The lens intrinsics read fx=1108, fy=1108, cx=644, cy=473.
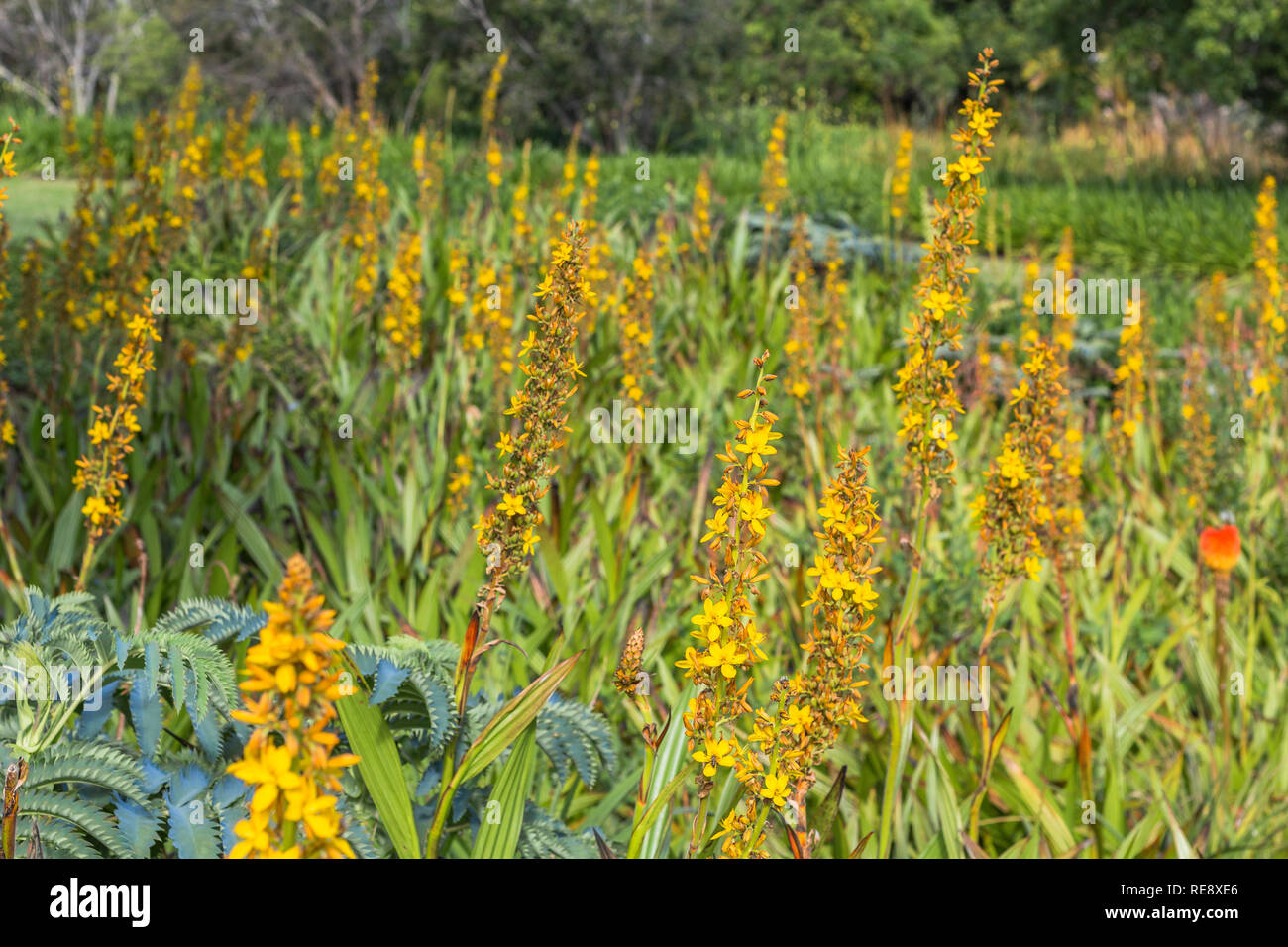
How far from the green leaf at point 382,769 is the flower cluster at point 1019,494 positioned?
1.01 metres

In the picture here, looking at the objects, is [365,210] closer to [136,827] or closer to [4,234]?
[4,234]

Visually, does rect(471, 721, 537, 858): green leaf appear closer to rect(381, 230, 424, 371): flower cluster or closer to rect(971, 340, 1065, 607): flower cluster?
rect(971, 340, 1065, 607): flower cluster

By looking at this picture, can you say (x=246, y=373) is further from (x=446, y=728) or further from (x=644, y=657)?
(x=446, y=728)

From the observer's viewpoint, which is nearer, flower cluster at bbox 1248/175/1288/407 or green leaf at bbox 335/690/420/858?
green leaf at bbox 335/690/420/858

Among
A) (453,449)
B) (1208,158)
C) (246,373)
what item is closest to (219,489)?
(453,449)

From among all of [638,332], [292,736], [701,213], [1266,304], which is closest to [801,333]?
[638,332]

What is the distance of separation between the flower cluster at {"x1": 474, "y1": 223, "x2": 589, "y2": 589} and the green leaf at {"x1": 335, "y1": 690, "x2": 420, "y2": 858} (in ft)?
0.76

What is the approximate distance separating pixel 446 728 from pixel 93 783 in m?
0.47

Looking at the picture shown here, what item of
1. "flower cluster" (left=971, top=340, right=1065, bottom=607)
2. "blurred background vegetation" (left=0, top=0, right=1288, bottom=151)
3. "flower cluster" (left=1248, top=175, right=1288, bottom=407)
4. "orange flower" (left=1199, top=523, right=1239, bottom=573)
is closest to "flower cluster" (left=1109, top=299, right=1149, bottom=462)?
"flower cluster" (left=1248, top=175, right=1288, bottom=407)

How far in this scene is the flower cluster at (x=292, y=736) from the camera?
2.75 ft

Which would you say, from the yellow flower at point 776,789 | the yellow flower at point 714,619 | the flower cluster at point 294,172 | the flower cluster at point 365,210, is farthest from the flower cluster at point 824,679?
the flower cluster at point 294,172

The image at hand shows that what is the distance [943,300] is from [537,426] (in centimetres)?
66

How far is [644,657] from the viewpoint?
2.53m

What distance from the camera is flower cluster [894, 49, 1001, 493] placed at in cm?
170
